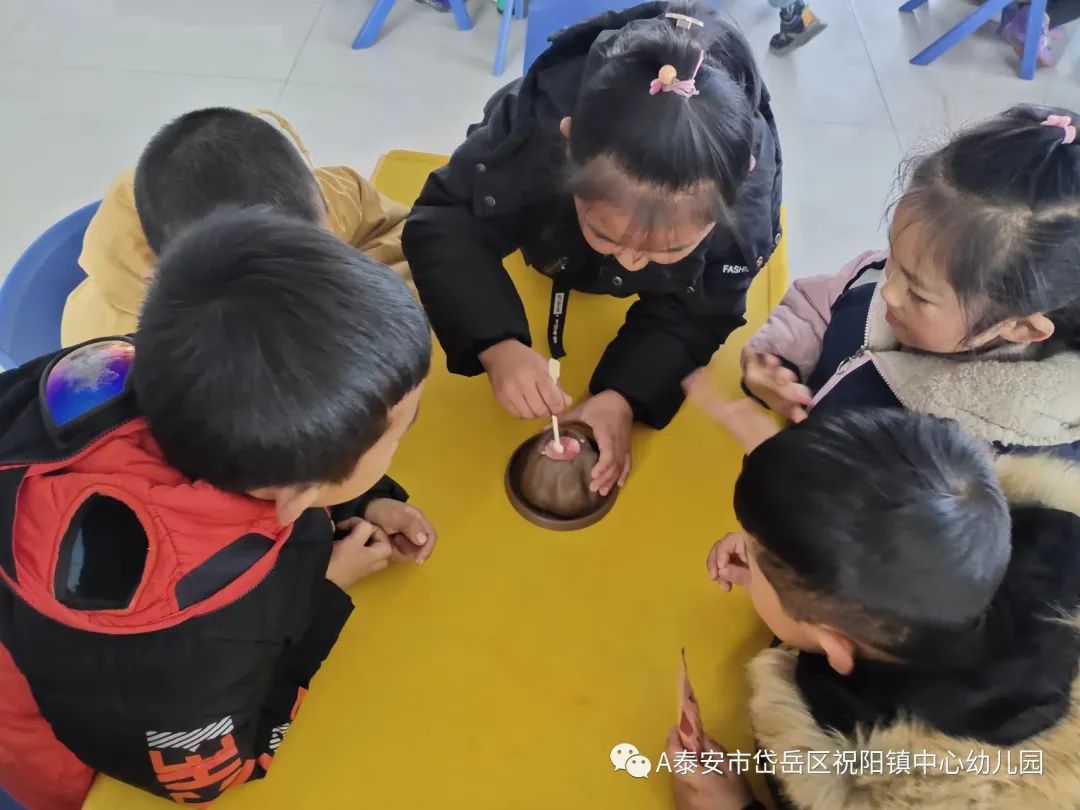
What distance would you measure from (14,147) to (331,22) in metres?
0.91

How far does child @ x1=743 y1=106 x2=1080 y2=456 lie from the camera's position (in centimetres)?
75

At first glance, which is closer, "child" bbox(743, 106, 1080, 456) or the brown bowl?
"child" bbox(743, 106, 1080, 456)

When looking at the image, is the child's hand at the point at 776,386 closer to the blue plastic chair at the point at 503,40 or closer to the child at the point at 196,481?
the child at the point at 196,481

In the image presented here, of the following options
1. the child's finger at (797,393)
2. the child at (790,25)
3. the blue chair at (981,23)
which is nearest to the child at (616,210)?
the child's finger at (797,393)

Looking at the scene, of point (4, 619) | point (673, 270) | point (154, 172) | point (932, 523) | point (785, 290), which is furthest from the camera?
point (785, 290)

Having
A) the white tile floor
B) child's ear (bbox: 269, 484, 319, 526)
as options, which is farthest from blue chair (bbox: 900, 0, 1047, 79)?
child's ear (bbox: 269, 484, 319, 526)

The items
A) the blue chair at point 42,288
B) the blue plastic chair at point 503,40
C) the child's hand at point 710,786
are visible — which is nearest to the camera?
the child's hand at point 710,786

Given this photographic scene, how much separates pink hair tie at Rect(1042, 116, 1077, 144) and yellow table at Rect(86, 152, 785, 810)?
0.43 metres

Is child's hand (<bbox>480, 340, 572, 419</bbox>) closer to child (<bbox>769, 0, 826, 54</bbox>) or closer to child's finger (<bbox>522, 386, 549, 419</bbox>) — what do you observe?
child's finger (<bbox>522, 386, 549, 419</bbox>)

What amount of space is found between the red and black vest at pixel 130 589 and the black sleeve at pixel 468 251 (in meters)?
0.36

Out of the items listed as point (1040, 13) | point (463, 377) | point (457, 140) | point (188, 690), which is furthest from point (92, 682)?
point (1040, 13)

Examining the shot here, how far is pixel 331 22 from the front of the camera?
7.87 ft

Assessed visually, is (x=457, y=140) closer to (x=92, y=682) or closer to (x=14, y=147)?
(x=14, y=147)

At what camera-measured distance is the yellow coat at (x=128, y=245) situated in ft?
3.14
